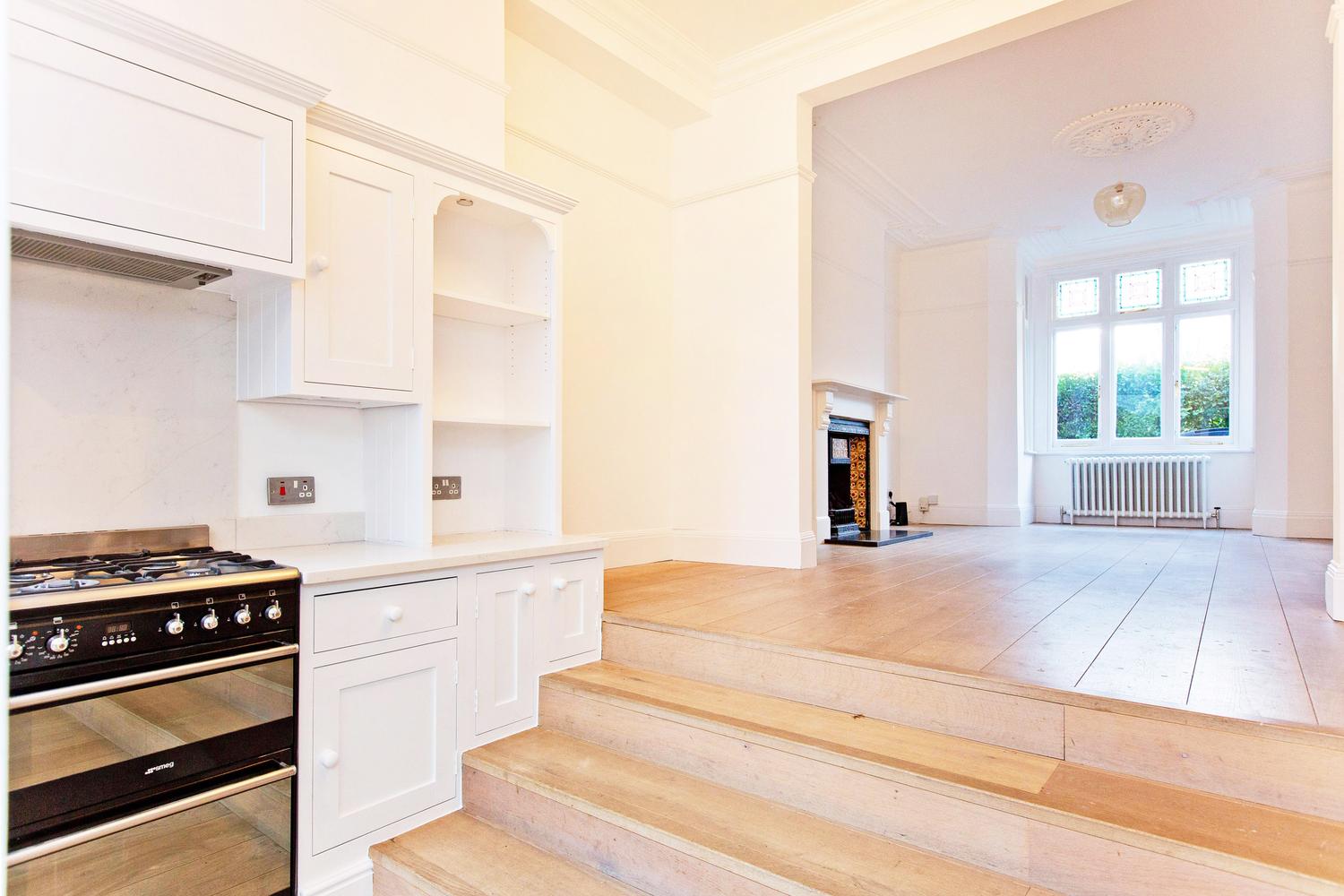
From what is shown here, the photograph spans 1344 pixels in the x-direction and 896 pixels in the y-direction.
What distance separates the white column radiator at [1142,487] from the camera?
24.8 feet

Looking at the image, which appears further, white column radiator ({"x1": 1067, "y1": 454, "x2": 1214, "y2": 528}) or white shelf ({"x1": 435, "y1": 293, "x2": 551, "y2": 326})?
white column radiator ({"x1": 1067, "y1": 454, "x2": 1214, "y2": 528})

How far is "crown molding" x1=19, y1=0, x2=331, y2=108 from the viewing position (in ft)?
5.75

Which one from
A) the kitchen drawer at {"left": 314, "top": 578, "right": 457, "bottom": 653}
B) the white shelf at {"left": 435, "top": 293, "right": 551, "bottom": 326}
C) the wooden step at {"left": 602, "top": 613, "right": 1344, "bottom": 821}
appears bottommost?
the wooden step at {"left": 602, "top": 613, "right": 1344, "bottom": 821}

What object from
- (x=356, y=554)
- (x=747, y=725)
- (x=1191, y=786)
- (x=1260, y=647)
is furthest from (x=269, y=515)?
(x=1260, y=647)

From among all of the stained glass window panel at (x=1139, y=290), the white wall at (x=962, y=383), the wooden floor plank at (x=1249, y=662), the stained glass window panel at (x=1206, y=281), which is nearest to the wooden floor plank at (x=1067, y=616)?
the wooden floor plank at (x=1249, y=662)

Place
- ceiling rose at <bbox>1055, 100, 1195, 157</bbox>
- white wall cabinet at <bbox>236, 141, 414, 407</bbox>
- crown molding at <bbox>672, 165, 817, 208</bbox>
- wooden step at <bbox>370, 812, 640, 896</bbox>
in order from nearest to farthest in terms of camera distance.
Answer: wooden step at <bbox>370, 812, 640, 896</bbox> → white wall cabinet at <bbox>236, 141, 414, 407</bbox> → crown molding at <bbox>672, 165, 817, 208</bbox> → ceiling rose at <bbox>1055, 100, 1195, 157</bbox>

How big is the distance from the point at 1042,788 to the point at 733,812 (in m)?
0.76

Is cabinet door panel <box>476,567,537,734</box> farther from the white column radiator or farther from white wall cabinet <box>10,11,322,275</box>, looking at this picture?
the white column radiator

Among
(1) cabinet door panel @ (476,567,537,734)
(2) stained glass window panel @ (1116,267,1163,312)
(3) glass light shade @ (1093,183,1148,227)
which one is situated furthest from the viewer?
(2) stained glass window panel @ (1116,267,1163,312)

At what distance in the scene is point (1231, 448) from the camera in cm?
749

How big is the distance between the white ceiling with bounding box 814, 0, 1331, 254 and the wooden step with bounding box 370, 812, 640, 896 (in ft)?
15.2

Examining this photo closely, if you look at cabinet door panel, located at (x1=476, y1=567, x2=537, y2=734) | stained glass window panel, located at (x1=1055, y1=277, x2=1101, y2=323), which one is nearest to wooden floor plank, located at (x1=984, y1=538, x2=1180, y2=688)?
cabinet door panel, located at (x1=476, y1=567, x2=537, y2=734)

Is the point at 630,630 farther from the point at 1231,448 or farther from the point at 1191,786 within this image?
the point at 1231,448

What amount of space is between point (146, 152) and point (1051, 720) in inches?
108
